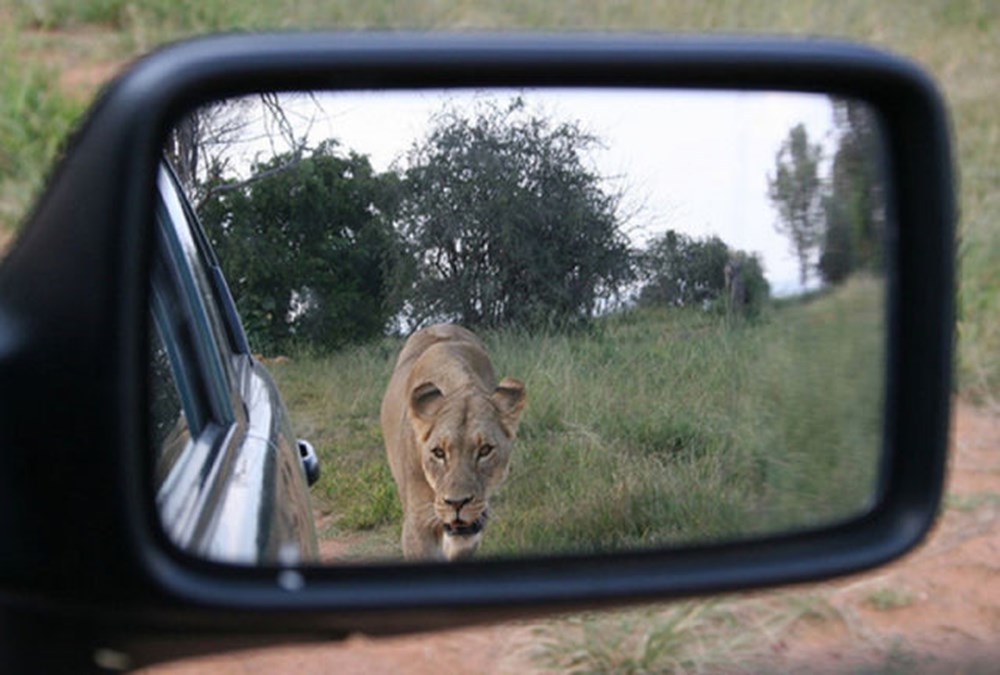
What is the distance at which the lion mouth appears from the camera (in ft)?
6.30

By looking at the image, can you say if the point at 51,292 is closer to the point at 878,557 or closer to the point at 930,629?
the point at 878,557

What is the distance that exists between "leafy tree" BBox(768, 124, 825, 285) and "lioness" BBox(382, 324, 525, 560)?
17.6 inches

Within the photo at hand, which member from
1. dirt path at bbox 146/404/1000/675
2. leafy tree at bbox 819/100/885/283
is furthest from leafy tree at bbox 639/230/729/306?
dirt path at bbox 146/404/1000/675

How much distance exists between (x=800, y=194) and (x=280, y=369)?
80 cm

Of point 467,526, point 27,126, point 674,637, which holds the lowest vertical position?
point 674,637

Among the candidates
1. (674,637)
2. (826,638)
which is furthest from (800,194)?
(826,638)

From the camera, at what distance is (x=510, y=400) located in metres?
1.92

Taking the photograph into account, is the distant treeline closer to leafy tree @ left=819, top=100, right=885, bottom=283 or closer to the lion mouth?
leafy tree @ left=819, top=100, right=885, bottom=283

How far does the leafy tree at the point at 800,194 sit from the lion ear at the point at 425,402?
0.56 metres

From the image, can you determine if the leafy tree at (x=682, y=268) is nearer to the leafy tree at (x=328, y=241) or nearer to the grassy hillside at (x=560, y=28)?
the leafy tree at (x=328, y=241)

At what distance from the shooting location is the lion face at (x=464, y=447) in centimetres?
194

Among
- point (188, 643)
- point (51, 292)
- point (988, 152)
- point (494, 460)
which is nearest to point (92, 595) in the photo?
point (188, 643)

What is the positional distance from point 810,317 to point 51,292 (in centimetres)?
107

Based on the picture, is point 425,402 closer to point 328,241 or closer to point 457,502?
point 457,502
